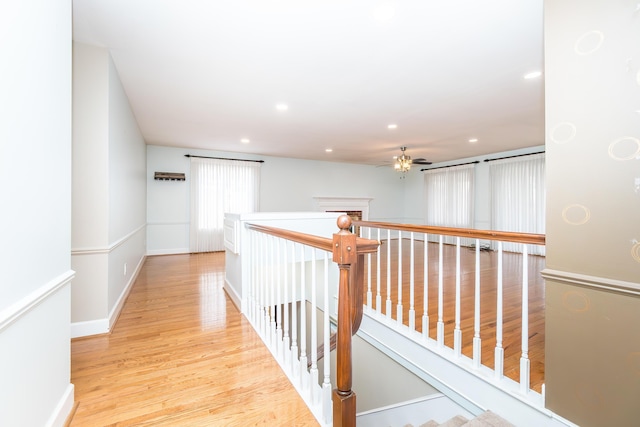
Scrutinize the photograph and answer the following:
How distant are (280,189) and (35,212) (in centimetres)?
663

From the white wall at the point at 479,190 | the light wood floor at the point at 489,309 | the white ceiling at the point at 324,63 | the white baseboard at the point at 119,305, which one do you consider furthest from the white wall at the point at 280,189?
the light wood floor at the point at 489,309

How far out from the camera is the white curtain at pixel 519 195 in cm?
619

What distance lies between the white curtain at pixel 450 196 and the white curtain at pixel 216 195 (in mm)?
5276

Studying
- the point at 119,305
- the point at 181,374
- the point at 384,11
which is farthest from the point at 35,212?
the point at 384,11

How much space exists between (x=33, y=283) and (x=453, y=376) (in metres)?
2.52

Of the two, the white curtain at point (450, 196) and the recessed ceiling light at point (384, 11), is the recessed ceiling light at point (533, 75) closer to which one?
the recessed ceiling light at point (384, 11)

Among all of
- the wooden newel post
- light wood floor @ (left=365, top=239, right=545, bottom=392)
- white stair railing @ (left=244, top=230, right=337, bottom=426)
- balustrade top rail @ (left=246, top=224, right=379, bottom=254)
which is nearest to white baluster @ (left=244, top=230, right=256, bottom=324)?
white stair railing @ (left=244, top=230, right=337, bottom=426)

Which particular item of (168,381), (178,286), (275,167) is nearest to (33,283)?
(168,381)

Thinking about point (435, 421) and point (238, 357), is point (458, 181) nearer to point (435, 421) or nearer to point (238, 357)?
point (435, 421)

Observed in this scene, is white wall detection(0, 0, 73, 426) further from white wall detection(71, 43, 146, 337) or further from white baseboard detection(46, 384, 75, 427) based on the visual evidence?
white wall detection(71, 43, 146, 337)

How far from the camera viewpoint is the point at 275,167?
7.66 meters

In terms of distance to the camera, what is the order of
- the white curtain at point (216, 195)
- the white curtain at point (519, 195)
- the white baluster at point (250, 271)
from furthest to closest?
the white curtain at point (216, 195)
the white curtain at point (519, 195)
the white baluster at point (250, 271)

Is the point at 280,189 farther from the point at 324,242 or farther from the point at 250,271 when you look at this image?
the point at 324,242

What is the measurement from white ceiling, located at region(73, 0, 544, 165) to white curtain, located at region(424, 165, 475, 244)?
272cm
